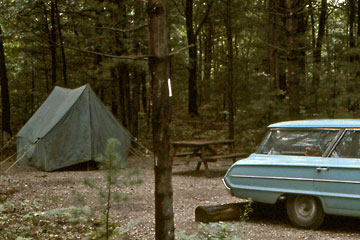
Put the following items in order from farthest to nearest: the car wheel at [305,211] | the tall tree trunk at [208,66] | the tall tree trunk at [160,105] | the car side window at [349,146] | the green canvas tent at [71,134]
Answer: the tall tree trunk at [208,66] < the green canvas tent at [71,134] < the car wheel at [305,211] < the car side window at [349,146] < the tall tree trunk at [160,105]

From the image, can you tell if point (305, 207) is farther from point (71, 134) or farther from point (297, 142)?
point (71, 134)

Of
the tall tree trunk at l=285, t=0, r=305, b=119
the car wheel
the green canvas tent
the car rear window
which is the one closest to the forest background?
the tall tree trunk at l=285, t=0, r=305, b=119

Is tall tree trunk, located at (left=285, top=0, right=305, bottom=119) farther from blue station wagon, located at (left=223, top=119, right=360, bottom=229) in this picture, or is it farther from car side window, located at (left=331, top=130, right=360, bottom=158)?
car side window, located at (left=331, top=130, right=360, bottom=158)

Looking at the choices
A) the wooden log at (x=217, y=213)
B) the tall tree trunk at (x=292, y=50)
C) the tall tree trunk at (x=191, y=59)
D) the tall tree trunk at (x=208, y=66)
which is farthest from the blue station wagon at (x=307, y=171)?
the tall tree trunk at (x=208, y=66)

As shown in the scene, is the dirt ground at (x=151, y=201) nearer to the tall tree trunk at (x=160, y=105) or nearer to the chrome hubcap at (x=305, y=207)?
the chrome hubcap at (x=305, y=207)

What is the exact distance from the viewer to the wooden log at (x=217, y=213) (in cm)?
678

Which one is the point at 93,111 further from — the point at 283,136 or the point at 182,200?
the point at 283,136

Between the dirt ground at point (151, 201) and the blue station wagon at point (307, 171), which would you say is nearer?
the blue station wagon at point (307, 171)

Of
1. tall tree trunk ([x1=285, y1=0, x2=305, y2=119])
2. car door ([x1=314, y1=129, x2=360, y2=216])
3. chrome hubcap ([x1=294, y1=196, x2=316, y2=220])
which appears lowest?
chrome hubcap ([x1=294, y1=196, x2=316, y2=220])

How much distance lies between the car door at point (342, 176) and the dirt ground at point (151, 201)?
43 centimetres

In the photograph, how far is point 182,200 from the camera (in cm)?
888

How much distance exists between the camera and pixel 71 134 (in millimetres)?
13617

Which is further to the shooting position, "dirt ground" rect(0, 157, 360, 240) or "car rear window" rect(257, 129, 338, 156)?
"car rear window" rect(257, 129, 338, 156)

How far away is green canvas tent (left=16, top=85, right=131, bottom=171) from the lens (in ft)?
43.8
